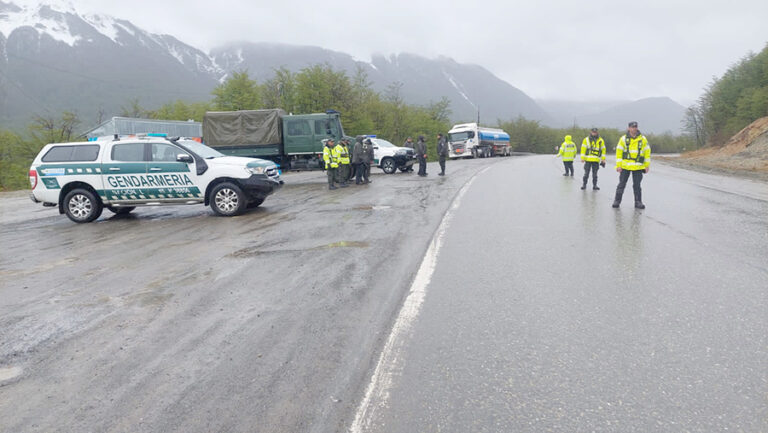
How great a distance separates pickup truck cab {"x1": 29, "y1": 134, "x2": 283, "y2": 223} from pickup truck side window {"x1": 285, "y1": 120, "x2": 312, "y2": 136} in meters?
10.8

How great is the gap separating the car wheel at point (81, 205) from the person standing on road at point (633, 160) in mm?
11179

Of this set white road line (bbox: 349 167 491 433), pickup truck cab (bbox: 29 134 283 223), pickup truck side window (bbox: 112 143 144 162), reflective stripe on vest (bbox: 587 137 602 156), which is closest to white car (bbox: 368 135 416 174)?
reflective stripe on vest (bbox: 587 137 602 156)

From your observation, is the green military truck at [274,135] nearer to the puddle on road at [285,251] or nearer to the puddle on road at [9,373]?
the puddle on road at [285,251]

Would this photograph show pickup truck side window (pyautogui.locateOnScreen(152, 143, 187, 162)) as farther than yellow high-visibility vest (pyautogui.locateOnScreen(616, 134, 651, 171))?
Yes

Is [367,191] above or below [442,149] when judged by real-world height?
below

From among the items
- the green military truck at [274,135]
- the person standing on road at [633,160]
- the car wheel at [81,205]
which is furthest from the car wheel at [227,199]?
the green military truck at [274,135]

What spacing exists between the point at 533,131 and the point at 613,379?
325ft

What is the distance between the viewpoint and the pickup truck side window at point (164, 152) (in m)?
10.9

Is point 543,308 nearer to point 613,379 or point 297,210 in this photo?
point 613,379

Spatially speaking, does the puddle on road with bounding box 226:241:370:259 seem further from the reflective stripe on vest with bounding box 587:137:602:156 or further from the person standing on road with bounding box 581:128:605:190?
the reflective stripe on vest with bounding box 587:137:602:156

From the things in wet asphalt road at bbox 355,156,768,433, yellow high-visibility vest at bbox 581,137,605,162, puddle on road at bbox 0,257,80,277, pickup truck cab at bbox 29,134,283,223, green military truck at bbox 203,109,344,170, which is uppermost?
green military truck at bbox 203,109,344,170

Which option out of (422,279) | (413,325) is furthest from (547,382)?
(422,279)

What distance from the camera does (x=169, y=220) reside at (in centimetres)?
1088

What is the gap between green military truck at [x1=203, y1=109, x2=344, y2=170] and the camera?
2152 centimetres
